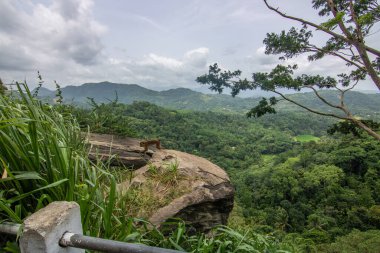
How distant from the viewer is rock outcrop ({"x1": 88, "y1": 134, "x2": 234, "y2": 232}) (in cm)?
299

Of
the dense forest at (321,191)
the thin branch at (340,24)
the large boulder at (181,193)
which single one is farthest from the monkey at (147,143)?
the dense forest at (321,191)

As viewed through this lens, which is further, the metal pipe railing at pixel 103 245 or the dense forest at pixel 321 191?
the dense forest at pixel 321 191

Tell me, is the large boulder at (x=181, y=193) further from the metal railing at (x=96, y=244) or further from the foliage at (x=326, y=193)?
the foliage at (x=326, y=193)

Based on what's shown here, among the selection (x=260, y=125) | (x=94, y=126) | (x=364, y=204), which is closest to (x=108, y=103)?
(x=94, y=126)

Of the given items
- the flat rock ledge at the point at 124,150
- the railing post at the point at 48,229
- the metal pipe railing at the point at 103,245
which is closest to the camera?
the metal pipe railing at the point at 103,245

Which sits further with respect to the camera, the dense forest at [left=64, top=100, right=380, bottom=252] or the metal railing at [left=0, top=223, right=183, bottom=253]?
the dense forest at [left=64, top=100, right=380, bottom=252]

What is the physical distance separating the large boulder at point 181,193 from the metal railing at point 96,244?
1440 mm

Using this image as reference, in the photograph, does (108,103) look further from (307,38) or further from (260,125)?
(260,125)

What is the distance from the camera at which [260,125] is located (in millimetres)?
125312

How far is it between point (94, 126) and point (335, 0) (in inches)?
354

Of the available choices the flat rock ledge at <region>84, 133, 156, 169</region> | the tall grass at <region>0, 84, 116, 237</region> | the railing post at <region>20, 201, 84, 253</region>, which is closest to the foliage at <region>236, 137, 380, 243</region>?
the flat rock ledge at <region>84, 133, 156, 169</region>

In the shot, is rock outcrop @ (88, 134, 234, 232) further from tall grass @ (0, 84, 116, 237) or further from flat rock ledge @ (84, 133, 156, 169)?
tall grass @ (0, 84, 116, 237)

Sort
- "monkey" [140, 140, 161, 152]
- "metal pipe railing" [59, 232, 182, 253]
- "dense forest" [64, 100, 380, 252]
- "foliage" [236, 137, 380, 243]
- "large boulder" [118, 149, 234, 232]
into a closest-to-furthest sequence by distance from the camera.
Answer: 1. "metal pipe railing" [59, 232, 182, 253]
2. "large boulder" [118, 149, 234, 232]
3. "monkey" [140, 140, 161, 152]
4. "dense forest" [64, 100, 380, 252]
5. "foliage" [236, 137, 380, 243]

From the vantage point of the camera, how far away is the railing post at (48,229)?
118cm
